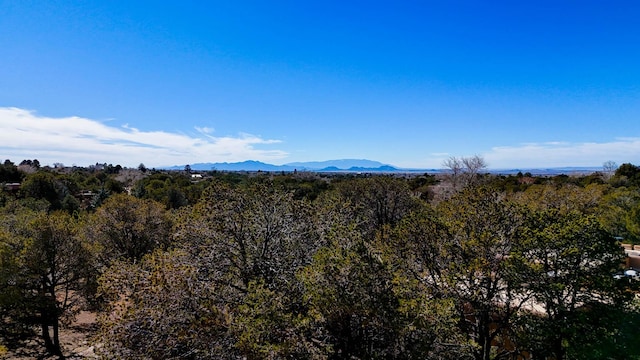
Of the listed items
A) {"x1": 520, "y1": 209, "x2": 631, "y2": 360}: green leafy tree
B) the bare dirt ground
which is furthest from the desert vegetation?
the bare dirt ground

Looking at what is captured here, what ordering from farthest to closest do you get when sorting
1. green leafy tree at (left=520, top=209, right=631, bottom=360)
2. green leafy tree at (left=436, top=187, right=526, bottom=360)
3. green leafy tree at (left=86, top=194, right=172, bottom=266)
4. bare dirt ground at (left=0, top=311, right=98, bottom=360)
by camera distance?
green leafy tree at (left=86, top=194, right=172, bottom=266)
bare dirt ground at (left=0, top=311, right=98, bottom=360)
green leafy tree at (left=436, top=187, right=526, bottom=360)
green leafy tree at (left=520, top=209, right=631, bottom=360)

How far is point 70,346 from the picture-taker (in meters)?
17.5

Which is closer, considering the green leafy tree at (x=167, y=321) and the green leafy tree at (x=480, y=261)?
the green leafy tree at (x=167, y=321)

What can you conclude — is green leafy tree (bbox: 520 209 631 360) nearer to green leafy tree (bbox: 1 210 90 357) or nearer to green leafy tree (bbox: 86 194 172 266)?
green leafy tree (bbox: 86 194 172 266)

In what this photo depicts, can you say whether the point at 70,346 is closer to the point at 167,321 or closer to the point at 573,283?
the point at 167,321

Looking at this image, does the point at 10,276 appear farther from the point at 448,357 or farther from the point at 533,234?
the point at 533,234

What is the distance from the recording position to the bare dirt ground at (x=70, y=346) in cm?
1555

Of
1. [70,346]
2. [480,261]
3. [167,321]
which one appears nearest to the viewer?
[167,321]

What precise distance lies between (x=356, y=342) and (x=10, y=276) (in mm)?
14345

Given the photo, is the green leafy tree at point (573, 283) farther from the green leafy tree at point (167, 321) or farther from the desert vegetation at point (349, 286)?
the green leafy tree at point (167, 321)

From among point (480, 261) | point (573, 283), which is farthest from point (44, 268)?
point (573, 283)

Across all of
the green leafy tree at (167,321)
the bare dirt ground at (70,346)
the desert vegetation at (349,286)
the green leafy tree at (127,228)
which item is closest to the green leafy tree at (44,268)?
the desert vegetation at (349,286)

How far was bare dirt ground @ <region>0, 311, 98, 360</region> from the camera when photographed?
15.6 m

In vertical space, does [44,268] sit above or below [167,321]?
below
